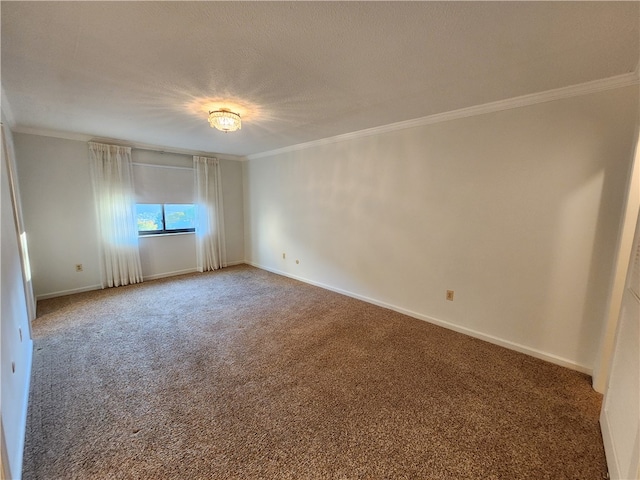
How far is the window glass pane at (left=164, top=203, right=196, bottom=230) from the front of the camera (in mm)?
4871

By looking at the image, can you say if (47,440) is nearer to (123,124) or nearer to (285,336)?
(285,336)

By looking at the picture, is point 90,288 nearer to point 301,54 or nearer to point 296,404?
point 296,404

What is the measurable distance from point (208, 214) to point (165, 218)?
28.5 inches

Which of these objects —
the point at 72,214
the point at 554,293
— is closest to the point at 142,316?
the point at 72,214

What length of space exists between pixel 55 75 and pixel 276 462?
299 cm

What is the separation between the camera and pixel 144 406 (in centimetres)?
182

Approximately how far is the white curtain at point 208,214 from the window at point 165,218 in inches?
7.9

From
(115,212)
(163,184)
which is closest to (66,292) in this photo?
(115,212)

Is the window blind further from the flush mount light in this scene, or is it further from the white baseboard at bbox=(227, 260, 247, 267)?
the flush mount light

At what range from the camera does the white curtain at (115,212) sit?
13.0ft

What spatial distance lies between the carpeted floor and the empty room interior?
2 cm

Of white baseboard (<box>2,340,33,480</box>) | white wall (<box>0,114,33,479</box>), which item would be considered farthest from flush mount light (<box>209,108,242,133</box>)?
white baseboard (<box>2,340,33,480</box>)

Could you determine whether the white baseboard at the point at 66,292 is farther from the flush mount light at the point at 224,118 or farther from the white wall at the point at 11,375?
the flush mount light at the point at 224,118

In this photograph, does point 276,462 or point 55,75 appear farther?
point 55,75
